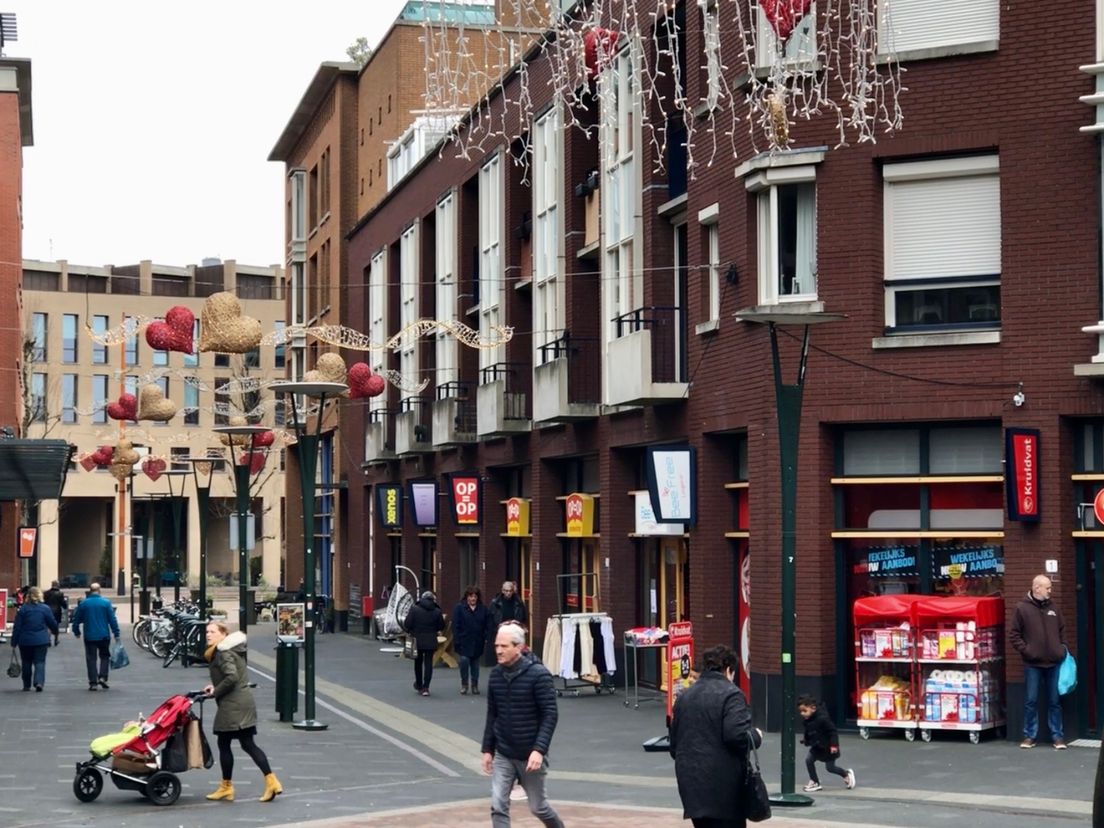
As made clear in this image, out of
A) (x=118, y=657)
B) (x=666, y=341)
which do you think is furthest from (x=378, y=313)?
(x=666, y=341)

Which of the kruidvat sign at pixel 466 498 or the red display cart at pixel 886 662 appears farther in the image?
the kruidvat sign at pixel 466 498

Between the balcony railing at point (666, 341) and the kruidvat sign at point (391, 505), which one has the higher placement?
the balcony railing at point (666, 341)

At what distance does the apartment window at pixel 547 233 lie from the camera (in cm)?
3241

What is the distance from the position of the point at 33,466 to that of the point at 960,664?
64.0 feet

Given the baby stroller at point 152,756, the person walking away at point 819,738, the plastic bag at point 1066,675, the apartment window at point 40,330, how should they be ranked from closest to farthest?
1. the baby stroller at point 152,756
2. the person walking away at point 819,738
3. the plastic bag at point 1066,675
4. the apartment window at point 40,330

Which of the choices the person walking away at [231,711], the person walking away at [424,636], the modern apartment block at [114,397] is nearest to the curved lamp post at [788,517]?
the person walking away at [231,711]

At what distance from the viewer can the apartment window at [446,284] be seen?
Result: 41.3 meters

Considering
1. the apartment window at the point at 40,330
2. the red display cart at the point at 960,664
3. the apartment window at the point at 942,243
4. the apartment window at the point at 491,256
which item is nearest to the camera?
the red display cart at the point at 960,664

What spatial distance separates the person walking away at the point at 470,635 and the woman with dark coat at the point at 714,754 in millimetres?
18980

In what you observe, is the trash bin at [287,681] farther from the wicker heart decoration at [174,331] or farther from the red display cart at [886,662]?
the red display cart at [886,662]

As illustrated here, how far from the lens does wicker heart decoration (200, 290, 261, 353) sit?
84.3 feet

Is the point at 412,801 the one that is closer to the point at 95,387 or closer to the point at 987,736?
the point at 987,736

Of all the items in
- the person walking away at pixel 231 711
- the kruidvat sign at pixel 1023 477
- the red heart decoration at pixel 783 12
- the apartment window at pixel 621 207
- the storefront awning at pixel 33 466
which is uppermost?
the apartment window at pixel 621 207

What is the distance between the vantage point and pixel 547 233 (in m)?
33.2
